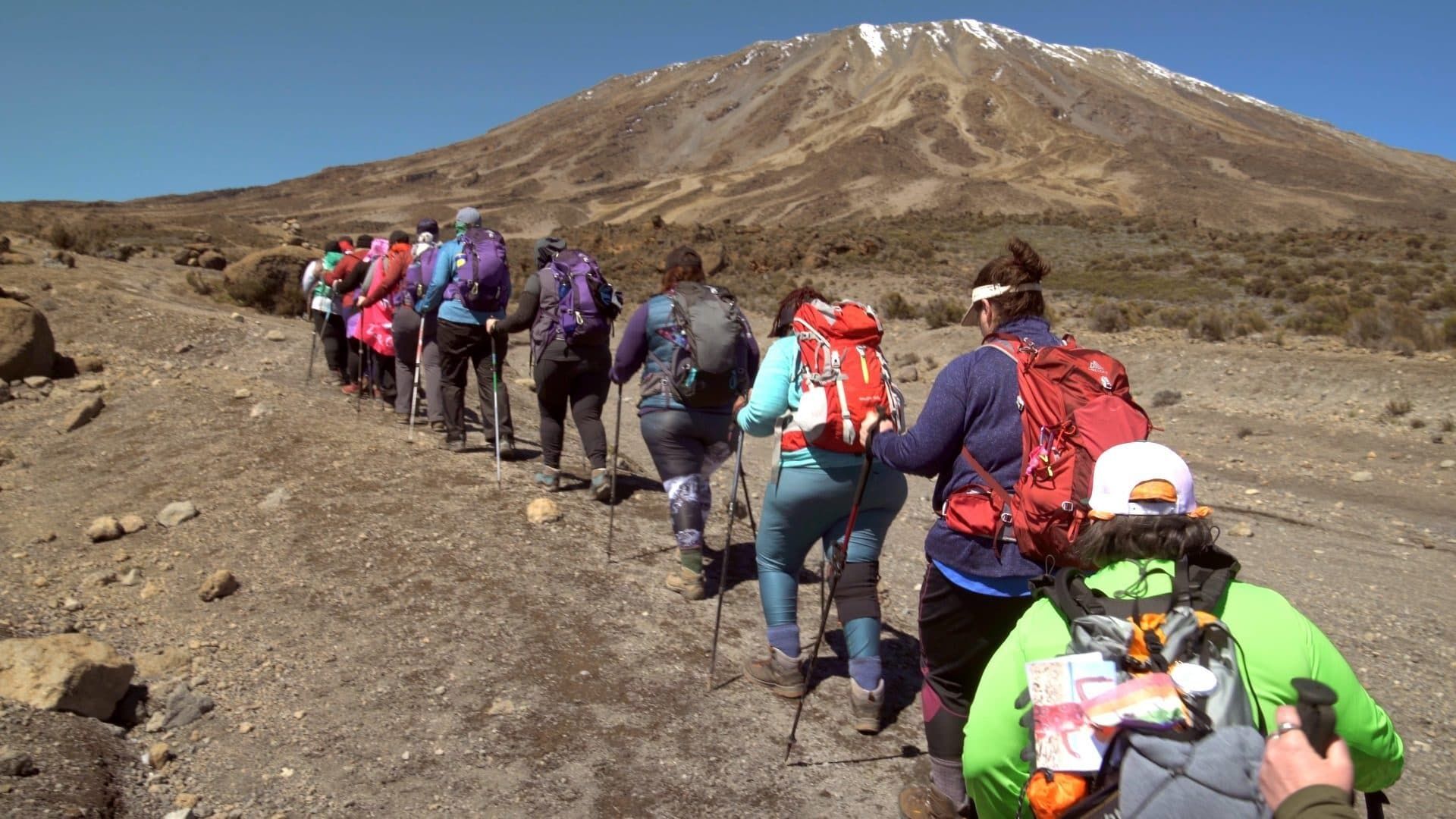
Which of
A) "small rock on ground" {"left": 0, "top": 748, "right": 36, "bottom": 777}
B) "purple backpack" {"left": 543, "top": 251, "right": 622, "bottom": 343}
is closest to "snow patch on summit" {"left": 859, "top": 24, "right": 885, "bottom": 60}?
"purple backpack" {"left": 543, "top": 251, "right": 622, "bottom": 343}

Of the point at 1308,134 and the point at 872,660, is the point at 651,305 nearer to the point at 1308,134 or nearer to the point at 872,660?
the point at 872,660

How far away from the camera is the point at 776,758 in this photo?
357cm

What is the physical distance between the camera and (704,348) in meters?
4.52

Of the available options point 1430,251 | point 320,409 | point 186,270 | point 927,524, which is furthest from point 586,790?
point 1430,251

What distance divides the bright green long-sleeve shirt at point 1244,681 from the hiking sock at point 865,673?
167 centimetres

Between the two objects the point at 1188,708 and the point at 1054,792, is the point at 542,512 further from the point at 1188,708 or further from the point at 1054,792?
the point at 1188,708

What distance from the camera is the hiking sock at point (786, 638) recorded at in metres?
3.84

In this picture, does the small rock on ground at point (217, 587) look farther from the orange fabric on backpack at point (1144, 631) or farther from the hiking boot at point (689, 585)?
the orange fabric on backpack at point (1144, 631)

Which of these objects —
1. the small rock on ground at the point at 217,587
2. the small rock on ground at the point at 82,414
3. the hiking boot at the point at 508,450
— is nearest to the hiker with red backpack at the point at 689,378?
the small rock on ground at the point at 217,587

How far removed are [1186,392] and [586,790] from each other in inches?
502

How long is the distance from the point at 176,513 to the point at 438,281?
85.8 inches

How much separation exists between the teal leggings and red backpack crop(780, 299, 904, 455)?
0.12m

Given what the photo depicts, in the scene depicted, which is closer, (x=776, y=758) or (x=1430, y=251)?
(x=776, y=758)

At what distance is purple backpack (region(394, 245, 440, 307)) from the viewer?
22.4 feet
